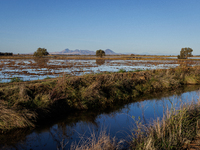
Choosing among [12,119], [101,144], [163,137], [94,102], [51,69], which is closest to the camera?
[101,144]

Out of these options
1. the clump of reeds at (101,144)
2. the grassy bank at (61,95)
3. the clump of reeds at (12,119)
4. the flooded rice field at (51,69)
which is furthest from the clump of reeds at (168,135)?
the flooded rice field at (51,69)

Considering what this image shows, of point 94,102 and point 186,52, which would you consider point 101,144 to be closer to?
point 94,102

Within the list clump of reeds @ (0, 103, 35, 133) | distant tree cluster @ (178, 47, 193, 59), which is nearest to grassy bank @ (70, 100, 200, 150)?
clump of reeds @ (0, 103, 35, 133)

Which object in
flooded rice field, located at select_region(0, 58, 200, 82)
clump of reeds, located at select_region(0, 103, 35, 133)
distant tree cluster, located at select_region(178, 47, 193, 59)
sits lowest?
clump of reeds, located at select_region(0, 103, 35, 133)

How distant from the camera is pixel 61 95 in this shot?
10758 mm

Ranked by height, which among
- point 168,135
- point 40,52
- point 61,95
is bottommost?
point 168,135

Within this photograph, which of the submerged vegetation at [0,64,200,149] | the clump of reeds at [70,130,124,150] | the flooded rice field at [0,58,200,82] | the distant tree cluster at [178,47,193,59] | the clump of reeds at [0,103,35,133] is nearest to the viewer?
the clump of reeds at [70,130,124,150]

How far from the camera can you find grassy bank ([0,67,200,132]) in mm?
8367

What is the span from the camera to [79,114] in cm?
1040

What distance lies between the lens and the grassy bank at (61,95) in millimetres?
8367

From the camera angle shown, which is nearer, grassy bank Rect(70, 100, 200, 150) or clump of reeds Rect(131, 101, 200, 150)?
grassy bank Rect(70, 100, 200, 150)

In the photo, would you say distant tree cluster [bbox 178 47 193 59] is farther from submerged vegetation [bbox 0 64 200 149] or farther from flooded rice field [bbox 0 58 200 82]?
submerged vegetation [bbox 0 64 200 149]

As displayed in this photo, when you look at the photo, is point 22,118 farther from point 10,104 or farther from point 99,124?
point 99,124

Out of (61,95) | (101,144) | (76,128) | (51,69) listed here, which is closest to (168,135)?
(101,144)
